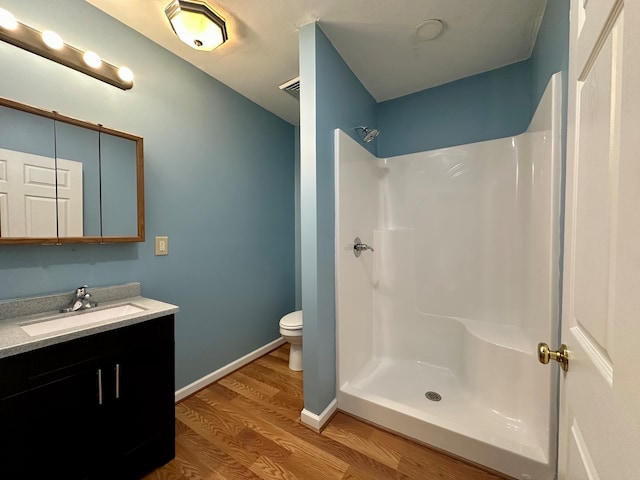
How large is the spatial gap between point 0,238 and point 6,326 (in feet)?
1.26

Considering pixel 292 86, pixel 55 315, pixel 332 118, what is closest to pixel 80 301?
pixel 55 315

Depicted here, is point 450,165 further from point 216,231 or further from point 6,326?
point 6,326

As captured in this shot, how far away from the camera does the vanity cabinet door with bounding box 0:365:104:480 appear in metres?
0.86

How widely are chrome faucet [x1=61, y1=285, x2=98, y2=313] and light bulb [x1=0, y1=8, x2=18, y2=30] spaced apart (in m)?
1.21

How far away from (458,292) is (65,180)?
104 inches

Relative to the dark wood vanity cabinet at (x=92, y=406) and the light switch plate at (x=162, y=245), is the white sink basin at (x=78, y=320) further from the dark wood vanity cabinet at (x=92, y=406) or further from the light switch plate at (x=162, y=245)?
the light switch plate at (x=162, y=245)

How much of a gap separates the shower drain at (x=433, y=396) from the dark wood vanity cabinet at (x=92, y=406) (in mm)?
1588

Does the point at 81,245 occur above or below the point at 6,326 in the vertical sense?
above

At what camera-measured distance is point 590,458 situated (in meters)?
0.48

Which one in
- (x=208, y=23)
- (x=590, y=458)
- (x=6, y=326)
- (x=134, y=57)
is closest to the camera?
(x=590, y=458)

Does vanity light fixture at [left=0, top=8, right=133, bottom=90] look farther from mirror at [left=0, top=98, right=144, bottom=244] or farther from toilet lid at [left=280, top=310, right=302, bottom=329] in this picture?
toilet lid at [left=280, top=310, right=302, bottom=329]

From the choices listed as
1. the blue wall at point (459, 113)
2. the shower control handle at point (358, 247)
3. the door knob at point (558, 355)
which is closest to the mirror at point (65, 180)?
the shower control handle at point (358, 247)

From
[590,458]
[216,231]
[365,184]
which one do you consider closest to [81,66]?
[216,231]

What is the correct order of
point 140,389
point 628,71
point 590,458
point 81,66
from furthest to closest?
point 81,66
point 140,389
point 590,458
point 628,71
